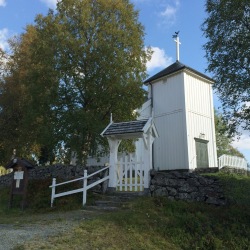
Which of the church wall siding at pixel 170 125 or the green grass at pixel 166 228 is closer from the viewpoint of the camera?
the green grass at pixel 166 228

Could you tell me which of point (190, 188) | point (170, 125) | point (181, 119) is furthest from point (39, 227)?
point (170, 125)

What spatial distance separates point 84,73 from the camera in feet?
52.7

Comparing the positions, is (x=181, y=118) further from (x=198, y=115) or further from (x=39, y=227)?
(x=39, y=227)

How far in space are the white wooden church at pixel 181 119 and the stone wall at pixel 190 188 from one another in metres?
9.55

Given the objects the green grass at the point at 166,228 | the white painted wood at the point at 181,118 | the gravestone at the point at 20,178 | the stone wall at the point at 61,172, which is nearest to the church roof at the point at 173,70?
the white painted wood at the point at 181,118

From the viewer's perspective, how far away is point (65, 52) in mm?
15617

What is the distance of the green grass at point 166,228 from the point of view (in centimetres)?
748

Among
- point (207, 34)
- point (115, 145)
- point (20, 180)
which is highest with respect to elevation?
point (207, 34)

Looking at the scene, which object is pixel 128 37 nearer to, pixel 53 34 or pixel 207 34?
pixel 53 34

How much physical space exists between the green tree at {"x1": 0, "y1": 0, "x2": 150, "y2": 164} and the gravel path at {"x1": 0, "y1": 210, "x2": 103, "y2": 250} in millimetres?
5433

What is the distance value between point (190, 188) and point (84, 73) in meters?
8.16

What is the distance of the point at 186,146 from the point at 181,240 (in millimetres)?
13671

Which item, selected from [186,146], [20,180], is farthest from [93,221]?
[186,146]

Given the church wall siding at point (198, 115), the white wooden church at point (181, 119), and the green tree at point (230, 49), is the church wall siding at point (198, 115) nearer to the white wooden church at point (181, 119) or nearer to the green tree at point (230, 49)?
the white wooden church at point (181, 119)
